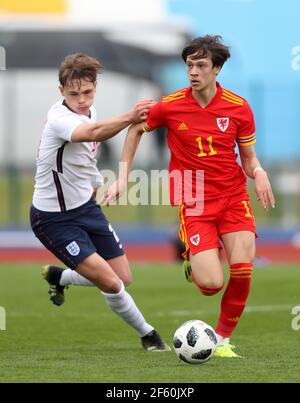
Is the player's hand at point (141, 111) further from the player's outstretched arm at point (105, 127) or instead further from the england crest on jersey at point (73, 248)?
the england crest on jersey at point (73, 248)

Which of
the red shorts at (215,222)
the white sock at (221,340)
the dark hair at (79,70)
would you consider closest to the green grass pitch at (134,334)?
the white sock at (221,340)

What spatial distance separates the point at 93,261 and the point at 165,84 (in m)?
19.6

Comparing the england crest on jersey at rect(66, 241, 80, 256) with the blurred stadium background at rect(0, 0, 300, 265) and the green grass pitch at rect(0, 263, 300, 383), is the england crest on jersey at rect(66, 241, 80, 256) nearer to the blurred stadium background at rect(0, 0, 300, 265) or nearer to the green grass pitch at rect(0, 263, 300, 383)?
the green grass pitch at rect(0, 263, 300, 383)

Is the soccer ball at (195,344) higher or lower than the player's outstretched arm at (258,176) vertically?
lower

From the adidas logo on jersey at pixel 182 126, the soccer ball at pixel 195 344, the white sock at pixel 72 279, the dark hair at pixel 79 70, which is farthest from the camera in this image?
the white sock at pixel 72 279

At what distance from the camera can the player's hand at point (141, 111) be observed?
8.22m

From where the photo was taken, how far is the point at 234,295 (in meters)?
8.52

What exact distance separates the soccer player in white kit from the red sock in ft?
1.85

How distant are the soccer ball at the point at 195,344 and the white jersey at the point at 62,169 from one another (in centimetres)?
146

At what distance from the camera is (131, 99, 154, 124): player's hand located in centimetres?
822

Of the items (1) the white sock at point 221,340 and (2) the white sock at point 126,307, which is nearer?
(1) the white sock at point 221,340

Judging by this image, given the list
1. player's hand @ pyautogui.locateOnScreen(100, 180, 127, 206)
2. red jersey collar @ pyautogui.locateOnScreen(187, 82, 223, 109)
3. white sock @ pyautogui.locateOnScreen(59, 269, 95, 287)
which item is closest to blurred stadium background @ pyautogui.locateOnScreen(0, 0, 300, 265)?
white sock @ pyautogui.locateOnScreen(59, 269, 95, 287)

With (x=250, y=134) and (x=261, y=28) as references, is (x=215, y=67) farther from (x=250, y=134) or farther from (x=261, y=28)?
(x=261, y=28)

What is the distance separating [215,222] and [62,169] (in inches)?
48.4
